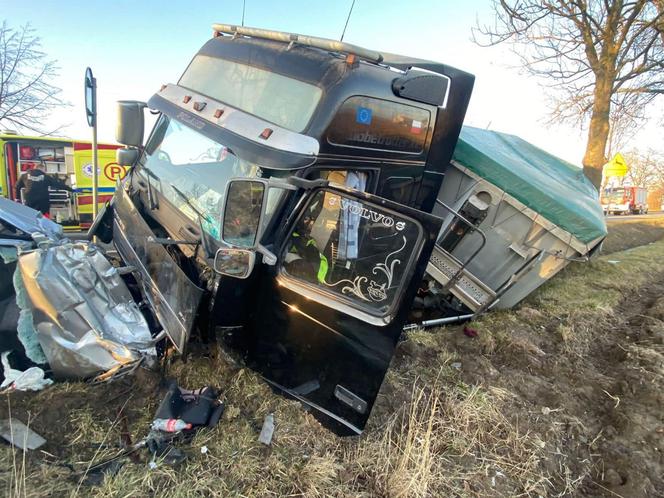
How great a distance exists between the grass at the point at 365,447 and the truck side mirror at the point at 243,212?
1140 mm

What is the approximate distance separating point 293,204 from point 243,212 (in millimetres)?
411

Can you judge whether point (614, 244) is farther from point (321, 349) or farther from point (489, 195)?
point (321, 349)

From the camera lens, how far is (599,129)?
1130 centimetres

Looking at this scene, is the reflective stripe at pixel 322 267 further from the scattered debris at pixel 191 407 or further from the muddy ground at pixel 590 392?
the muddy ground at pixel 590 392

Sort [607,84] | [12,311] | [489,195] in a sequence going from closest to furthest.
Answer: [12,311], [489,195], [607,84]

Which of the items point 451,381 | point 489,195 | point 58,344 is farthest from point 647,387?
point 58,344

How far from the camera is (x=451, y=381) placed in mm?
3467

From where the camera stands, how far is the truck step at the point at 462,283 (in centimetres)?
413

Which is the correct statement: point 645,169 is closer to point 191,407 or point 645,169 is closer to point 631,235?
point 631,235

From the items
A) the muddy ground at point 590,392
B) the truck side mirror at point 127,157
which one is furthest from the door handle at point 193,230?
the muddy ground at point 590,392

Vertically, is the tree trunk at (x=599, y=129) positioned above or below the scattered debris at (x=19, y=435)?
above

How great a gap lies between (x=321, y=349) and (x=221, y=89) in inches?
84.3

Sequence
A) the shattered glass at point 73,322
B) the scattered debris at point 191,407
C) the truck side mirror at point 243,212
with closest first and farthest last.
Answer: the truck side mirror at point 243,212 < the scattered debris at point 191,407 < the shattered glass at point 73,322

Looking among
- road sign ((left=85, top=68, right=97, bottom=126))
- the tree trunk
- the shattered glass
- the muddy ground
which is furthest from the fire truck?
the tree trunk
